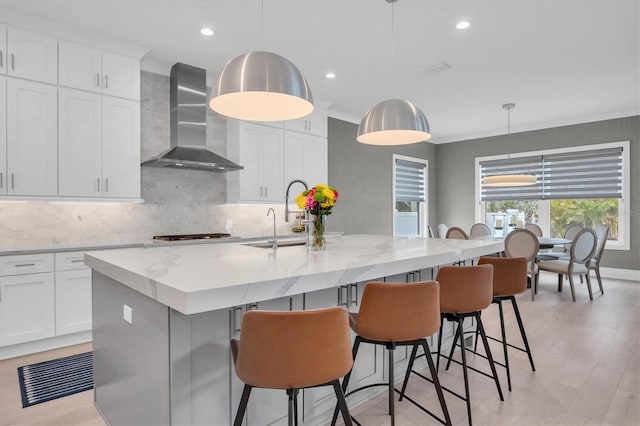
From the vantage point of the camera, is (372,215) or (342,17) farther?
(372,215)

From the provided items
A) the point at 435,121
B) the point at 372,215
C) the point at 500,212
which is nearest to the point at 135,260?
the point at 372,215

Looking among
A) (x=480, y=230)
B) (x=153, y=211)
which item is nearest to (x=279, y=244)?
(x=153, y=211)

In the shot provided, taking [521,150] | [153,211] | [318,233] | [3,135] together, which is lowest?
[318,233]

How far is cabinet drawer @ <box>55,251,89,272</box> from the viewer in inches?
127

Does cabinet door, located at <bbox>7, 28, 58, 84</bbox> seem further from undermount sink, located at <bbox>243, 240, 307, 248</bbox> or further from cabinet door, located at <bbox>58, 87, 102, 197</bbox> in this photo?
undermount sink, located at <bbox>243, 240, 307, 248</bbox>

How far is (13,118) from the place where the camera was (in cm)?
318

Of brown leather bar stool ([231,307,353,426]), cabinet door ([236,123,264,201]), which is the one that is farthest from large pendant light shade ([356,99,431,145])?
cabinet door ([236,123,264,201])

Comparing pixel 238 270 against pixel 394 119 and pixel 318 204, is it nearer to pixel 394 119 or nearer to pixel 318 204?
pixel 318 204

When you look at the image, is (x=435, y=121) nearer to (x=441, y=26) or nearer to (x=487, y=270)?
(x=441, y=26)

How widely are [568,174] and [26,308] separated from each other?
8.00m

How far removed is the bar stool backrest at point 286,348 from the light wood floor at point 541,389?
1.64 ft

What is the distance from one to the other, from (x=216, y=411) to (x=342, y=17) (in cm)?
312

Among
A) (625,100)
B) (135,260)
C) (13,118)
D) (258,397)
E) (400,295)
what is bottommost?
(258,397)

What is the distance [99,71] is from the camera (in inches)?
143
